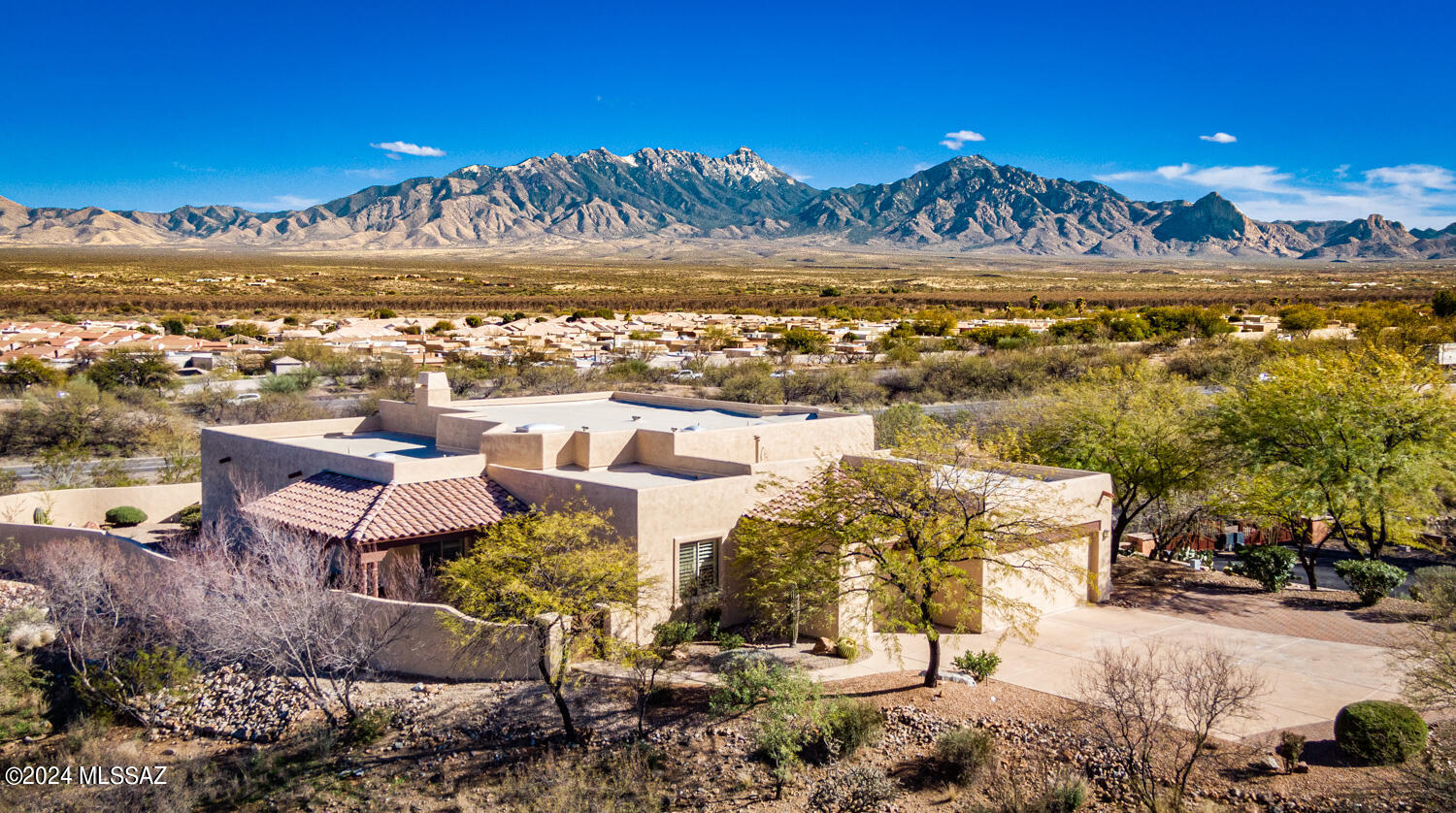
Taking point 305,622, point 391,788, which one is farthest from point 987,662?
point 305,622

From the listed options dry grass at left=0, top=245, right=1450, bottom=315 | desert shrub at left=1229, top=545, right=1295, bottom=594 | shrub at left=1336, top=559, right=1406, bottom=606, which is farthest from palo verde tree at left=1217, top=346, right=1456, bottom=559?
dry grass at left=0, top=245, right=1450, bottom=315

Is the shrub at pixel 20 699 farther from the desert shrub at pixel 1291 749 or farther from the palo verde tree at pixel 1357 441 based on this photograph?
the palo verde tree at pixel 1357 441

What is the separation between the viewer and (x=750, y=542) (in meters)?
19.8

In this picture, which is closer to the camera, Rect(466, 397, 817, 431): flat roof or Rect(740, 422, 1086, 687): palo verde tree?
Rect(740, 422, 1086, 687): palo verde tree

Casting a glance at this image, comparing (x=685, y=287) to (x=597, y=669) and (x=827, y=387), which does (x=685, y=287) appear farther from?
(x=597, y=669)

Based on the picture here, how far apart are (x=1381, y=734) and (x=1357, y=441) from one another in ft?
36.3

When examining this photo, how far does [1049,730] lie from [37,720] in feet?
60.6

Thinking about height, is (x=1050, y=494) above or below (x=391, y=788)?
above

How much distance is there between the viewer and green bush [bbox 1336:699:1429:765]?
46.4ft

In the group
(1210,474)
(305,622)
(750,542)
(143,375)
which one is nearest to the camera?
(305,622)

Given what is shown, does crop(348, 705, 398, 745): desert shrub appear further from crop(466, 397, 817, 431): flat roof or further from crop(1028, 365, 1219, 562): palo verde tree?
crop(1028, 365, 1219, 562): palo verde tree

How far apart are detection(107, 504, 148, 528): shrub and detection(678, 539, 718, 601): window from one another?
19432 millimetres

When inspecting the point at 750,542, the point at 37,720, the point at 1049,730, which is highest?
the point at 750,542

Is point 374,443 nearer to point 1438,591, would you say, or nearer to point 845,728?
point 845,728
